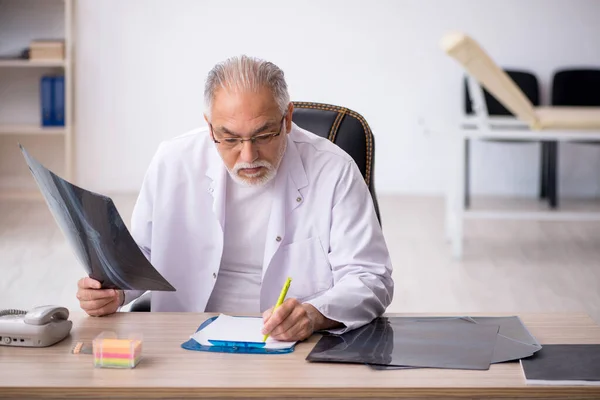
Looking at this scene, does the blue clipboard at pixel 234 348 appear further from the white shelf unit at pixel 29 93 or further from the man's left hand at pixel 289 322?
the white shelf unit at pixel 29 93

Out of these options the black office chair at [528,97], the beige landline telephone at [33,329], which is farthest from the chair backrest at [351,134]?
the black office chair at [528,97]

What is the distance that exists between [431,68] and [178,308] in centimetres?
502

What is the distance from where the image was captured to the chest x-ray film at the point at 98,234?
60.7 inches

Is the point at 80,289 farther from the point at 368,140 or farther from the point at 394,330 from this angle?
the point at 368,140

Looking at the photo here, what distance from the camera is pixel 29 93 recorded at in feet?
21.8

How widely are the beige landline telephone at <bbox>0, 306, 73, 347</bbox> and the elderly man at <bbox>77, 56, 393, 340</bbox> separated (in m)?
0.20

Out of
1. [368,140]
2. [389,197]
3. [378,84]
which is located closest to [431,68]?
[378,84]

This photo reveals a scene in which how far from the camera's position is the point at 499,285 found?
426 cm

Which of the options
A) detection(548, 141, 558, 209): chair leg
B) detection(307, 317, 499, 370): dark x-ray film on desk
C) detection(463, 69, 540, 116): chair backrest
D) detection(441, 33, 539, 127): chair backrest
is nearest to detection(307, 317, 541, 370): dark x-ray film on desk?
detection(307, 317, 499, 370): dark x-ray film on desk

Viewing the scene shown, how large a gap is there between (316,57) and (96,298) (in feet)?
17.0

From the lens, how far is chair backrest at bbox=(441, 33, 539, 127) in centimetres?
431

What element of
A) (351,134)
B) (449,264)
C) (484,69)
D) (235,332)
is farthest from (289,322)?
(449,264)

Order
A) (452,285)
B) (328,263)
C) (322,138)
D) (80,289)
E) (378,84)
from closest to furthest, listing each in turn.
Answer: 1. (80,289)
2. (328,263)
3. (322,138)
4. (452,285)
5. (378,84)

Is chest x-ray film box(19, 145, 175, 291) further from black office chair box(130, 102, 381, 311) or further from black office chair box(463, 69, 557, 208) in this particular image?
black office chair box(463, 69, 557, 208)
